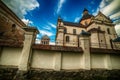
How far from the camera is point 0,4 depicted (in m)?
11.7

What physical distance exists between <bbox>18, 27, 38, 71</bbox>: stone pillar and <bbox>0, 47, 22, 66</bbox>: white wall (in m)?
0.53

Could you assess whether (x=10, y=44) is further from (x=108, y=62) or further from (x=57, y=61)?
(x=108, y=62)

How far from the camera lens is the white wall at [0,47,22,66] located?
574 cm

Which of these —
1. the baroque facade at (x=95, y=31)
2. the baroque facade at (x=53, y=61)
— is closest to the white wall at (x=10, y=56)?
the baroque facade at (x=53, y=61)

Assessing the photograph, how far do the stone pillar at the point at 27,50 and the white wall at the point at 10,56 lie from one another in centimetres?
53

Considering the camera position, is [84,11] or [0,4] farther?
[84,11]

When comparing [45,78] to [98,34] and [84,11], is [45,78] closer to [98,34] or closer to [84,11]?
[98,34]

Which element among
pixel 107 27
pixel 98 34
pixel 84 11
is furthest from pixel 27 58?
pixel 84 11

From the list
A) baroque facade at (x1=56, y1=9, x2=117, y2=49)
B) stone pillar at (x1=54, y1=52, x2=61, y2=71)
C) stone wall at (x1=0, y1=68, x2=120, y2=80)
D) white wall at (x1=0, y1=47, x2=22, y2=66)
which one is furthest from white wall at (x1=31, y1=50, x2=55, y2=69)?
baroque facade at (x1=56, y1=9, x2=117, y2=49)

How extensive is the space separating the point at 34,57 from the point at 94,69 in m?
4.83

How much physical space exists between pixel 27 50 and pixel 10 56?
1402mm

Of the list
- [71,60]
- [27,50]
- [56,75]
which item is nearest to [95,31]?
[71,60]

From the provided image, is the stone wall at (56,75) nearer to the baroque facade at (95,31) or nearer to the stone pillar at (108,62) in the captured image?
the stone pillar at (108,62)

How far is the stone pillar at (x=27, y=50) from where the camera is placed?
5.45 m
